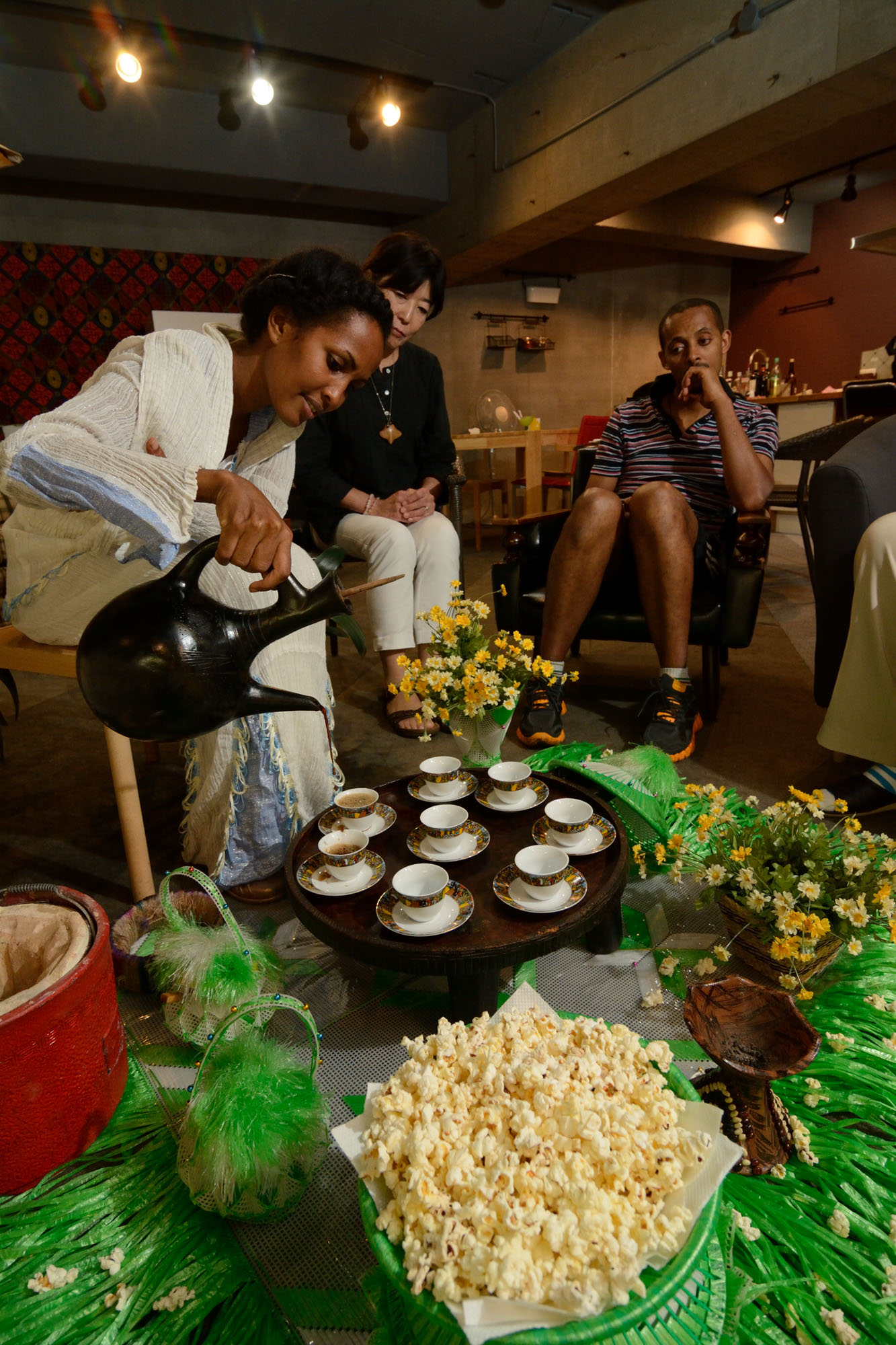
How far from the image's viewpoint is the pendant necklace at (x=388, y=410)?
8.75 feet

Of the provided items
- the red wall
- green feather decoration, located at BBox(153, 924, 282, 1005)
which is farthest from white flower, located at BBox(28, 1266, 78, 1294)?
the red wall

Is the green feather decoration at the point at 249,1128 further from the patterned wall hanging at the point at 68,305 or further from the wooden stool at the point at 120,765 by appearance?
the patterned wall hanging at the point at 68,305

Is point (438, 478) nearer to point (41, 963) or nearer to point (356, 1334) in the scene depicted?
point (41, 963)

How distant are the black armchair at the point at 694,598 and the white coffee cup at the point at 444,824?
1.32m

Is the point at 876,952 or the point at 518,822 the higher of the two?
the point at 518,822

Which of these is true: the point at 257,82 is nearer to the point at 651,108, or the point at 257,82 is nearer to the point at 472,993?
the point at 651,108

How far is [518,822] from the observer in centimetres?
130

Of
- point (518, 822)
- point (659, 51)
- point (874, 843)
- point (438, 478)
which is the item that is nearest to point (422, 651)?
point (438, 478)

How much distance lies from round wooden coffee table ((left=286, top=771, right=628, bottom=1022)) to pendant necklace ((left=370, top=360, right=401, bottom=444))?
5.91 ft

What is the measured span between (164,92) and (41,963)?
6.20 meters

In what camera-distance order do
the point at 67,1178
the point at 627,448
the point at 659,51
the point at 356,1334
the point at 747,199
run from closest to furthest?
the point at 356,1334 < the point at 67,1178 < the point at 627,448 < the point at 659,51 < the point at 747,199

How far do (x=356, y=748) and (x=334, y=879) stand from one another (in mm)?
1255

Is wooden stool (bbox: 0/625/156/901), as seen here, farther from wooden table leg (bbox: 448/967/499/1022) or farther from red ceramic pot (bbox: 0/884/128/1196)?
wooden table leg (bbox: 448/967/499/1022)

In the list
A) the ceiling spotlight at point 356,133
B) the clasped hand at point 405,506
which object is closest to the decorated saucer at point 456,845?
the clasped hand at point 405,506
